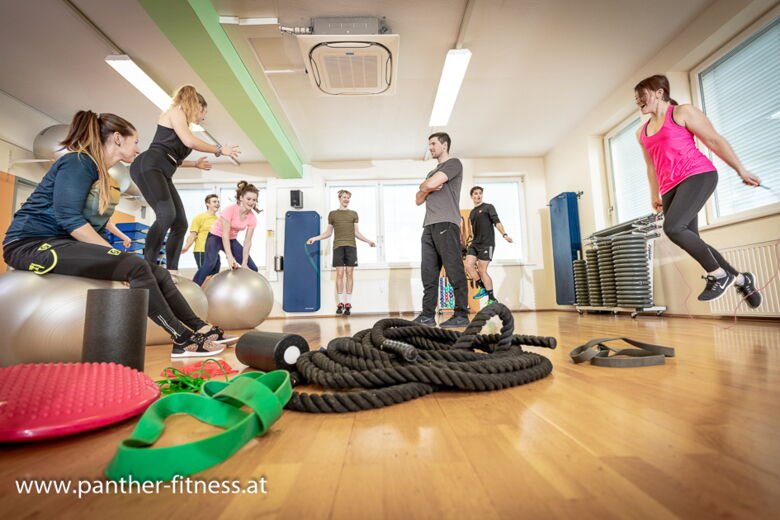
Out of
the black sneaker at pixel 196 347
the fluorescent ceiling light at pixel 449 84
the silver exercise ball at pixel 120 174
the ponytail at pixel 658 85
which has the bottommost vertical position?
the black sneaker at pixel 196 347

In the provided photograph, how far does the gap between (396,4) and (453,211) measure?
82.4 inches

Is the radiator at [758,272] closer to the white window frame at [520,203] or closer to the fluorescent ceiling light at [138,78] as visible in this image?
the white window frame at [520,203]

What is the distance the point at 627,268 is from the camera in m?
3.93

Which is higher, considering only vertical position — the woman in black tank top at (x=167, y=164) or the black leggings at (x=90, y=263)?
the woman in black tank top at (x=167, y=164)

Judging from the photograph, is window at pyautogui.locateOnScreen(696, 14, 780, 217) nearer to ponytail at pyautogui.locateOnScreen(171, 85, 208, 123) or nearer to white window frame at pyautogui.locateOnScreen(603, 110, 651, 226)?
white window frame at pyautogui.locateOnScreen(603, 110, 651, 226)

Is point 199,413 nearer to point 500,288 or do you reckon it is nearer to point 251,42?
point 251,42

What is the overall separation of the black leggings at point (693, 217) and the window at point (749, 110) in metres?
1.43

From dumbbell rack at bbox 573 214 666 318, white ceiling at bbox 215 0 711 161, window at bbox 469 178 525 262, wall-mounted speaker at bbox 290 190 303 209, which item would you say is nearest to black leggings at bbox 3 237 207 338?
white ceiling at bbox 215 0 711 161

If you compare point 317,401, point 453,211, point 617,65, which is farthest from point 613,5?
point 317,401

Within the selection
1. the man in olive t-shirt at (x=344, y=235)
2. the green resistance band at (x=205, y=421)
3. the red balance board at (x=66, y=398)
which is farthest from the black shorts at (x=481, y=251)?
the red balance board at (x=66, y=398)

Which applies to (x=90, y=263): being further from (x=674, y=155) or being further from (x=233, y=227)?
(x=674, y=155)

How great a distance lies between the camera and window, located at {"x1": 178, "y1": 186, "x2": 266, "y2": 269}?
680 cm

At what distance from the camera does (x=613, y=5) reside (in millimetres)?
3402

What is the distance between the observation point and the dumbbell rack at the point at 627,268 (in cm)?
384
